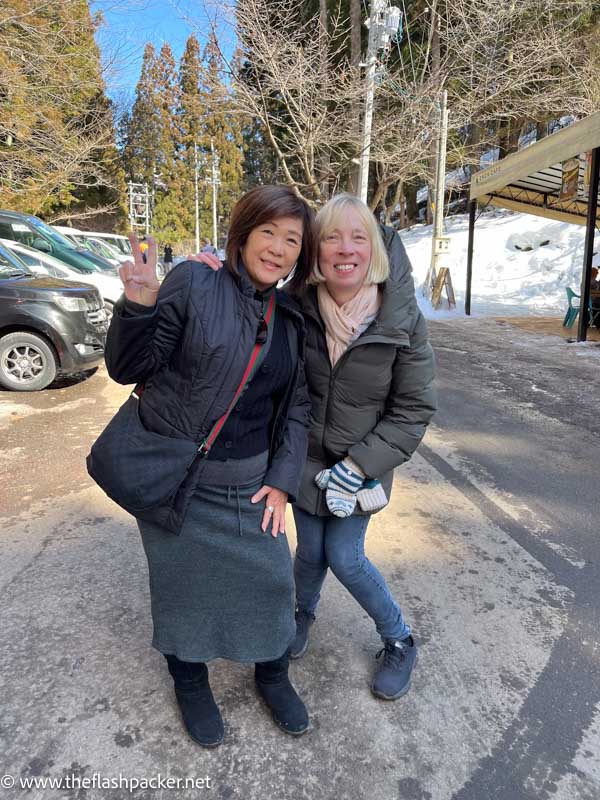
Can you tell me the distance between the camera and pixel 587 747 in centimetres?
213

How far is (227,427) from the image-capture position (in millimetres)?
1918

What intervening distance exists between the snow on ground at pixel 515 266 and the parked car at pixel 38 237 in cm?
885

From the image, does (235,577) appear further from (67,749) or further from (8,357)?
(8,357)

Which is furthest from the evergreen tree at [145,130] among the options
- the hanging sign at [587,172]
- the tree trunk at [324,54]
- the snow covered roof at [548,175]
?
the hanging sign at [587,172]

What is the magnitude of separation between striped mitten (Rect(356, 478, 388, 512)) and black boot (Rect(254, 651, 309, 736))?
61 cm

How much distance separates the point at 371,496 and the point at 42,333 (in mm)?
5697

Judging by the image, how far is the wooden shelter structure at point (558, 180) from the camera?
964 centimetres

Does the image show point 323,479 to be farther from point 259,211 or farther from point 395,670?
point 259,211

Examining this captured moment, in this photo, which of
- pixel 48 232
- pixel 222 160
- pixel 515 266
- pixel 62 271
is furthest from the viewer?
pixel 222 160

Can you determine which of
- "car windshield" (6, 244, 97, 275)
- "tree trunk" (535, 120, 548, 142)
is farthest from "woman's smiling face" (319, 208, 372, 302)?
"tree trunk" (535, 120, 548, 142)

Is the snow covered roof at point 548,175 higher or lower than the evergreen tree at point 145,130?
lower

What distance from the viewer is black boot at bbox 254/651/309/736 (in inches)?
84.4

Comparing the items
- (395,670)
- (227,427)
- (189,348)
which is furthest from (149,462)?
(395,670)

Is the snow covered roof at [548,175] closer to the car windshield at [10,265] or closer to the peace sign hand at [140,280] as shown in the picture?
the car windshield at [10,265]
